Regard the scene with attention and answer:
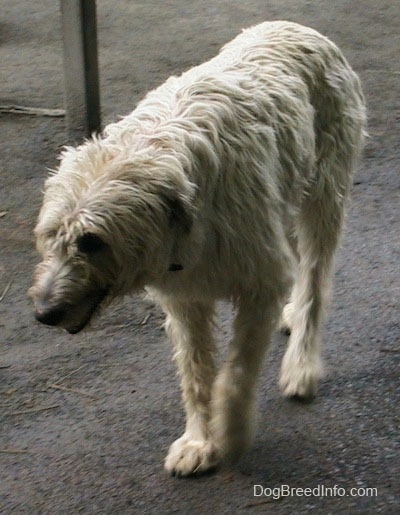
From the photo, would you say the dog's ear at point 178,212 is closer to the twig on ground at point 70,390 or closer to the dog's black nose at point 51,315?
the dog's black nose at point 51,315

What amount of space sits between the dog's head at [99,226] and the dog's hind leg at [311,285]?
1297 millimetres

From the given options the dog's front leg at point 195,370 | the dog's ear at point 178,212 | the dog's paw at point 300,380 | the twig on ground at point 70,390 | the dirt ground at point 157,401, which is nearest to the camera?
the dog's ear at point 178,212

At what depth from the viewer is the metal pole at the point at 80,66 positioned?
278 inches

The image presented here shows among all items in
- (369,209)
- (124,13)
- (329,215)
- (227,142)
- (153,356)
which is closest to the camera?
(227,142)

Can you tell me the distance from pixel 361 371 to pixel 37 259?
2.26 m

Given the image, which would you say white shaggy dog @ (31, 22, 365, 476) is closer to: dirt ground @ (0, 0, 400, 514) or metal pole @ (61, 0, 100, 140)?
dirt ground @ (0, 0, 400, 514)

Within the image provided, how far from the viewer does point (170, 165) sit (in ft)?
10.8

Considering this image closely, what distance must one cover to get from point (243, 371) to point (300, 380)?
24.1 inches

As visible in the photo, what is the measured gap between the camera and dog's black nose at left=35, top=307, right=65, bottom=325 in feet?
10.5

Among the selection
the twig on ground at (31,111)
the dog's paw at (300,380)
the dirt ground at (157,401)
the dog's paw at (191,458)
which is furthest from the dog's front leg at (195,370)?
the twig on ground at (31,111)

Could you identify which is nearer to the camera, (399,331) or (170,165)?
(170,165)

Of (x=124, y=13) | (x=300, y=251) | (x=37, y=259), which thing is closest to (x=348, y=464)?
(x=300, y=251)

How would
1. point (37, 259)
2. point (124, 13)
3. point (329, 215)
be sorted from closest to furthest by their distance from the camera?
point (329, 215), point (37, 259), point (124, 13)

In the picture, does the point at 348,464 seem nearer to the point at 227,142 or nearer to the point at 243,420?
the point at 243,420
